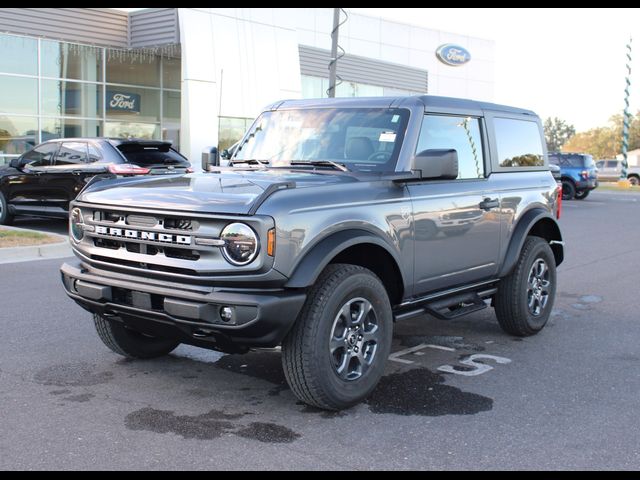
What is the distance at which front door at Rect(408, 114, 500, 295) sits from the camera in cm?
525

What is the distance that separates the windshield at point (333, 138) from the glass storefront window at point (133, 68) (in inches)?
813

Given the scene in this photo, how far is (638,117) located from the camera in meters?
96.2

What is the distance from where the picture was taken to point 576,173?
28.7m

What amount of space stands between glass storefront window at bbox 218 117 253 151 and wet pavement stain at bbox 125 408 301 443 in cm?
2020

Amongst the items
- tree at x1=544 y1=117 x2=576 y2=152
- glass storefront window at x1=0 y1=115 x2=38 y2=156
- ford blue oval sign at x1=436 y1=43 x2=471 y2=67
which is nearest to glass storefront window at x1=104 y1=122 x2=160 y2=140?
glass storefront window at x1=0 y1=115 x2=38 y2=156

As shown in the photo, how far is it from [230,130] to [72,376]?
20.0 metres

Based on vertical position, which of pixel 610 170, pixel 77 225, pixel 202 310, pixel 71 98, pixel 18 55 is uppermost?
pixel 18 55

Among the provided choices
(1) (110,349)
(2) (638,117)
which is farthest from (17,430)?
(2) (638,117)

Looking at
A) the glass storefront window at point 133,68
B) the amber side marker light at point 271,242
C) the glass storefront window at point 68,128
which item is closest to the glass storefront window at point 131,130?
the glass storefront window at point 68,128

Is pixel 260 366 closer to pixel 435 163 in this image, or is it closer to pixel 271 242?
pixel 271 242

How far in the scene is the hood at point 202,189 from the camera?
4242 millimetres

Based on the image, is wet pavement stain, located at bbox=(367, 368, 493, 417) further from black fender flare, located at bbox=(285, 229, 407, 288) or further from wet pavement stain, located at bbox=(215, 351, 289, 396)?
black fender flare, located at bbox=(285, 229, 407, 288)

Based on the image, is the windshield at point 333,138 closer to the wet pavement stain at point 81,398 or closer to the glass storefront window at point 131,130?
the wet pavement stain at point 81,398

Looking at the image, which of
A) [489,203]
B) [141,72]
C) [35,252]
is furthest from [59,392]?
[141,72]
